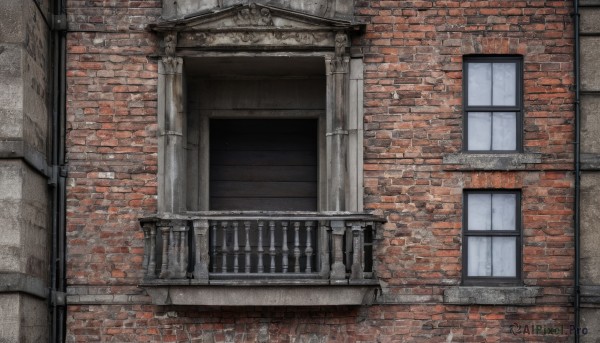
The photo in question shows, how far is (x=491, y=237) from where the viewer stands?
1511cm

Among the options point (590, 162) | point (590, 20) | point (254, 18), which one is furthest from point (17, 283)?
Answer: point (590, 20)

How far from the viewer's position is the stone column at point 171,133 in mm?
14961

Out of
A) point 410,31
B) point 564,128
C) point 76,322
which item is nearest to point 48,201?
point 76,322

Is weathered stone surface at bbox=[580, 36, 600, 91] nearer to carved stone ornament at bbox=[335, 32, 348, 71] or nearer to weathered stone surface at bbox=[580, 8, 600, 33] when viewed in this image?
weathered stone surface at bbox=[580, 8, 600, 33]

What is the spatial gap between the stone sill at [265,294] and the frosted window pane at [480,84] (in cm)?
282

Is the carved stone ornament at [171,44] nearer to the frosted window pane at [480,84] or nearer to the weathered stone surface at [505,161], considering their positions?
the frosted window pane at [480,84]

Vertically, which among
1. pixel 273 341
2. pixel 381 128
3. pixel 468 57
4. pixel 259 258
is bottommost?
pixel 273 341

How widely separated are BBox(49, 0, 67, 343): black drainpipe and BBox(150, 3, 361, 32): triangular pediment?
1.27 metres

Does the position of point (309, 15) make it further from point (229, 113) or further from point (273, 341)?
point (273, 341)

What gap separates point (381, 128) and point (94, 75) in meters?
3.78

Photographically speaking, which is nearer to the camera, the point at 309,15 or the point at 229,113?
the point at 309,15

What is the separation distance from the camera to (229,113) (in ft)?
52.6

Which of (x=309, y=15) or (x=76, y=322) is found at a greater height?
(x=309, y=15)

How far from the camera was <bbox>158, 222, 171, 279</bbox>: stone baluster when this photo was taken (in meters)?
14.4
